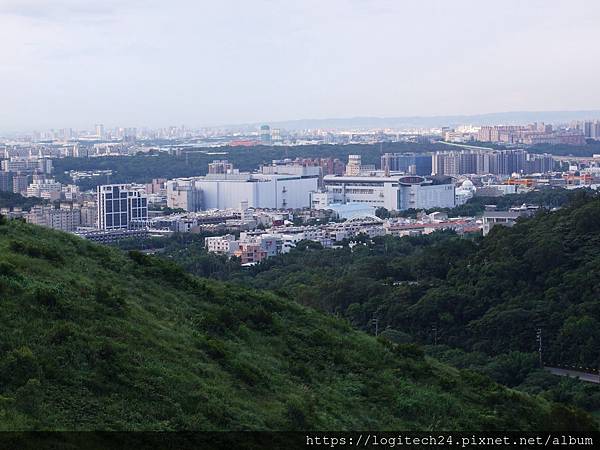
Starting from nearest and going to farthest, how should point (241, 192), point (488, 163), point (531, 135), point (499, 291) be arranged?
point (499, 291) < point (241, 192) < point (488, 163) < point (531, 135)

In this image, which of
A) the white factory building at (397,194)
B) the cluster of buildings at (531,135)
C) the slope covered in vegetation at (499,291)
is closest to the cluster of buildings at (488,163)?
the white factory building at (397,194)

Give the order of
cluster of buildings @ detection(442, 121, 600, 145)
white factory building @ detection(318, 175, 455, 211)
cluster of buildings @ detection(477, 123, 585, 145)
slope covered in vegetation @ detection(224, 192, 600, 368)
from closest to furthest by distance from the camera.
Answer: slope covered in vegetation @ detection(224, 192, 600, 368) → white factory building @ detection(318, 175, 455, 211) → cluster of buildings @ detection(477, 123, 585, 145) → cluster of buildings @ detection(442, 121, 600, 145)

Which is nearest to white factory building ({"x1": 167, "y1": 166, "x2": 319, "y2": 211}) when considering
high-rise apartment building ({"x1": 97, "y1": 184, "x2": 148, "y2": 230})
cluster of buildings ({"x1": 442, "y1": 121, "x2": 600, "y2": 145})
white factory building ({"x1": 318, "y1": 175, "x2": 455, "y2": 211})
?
white factory building ({"x1": 318, "y1": 175, "x2": 455, "y2": 211})

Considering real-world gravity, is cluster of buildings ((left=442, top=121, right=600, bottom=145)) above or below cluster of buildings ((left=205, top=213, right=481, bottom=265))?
above

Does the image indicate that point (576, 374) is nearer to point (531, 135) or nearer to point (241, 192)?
point (241, 192)

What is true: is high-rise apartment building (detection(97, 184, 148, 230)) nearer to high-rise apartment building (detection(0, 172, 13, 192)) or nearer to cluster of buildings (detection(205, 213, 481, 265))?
cluster of buildings (detection(205, 213, 481, 265))

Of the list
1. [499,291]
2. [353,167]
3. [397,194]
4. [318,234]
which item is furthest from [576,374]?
[353,167]
